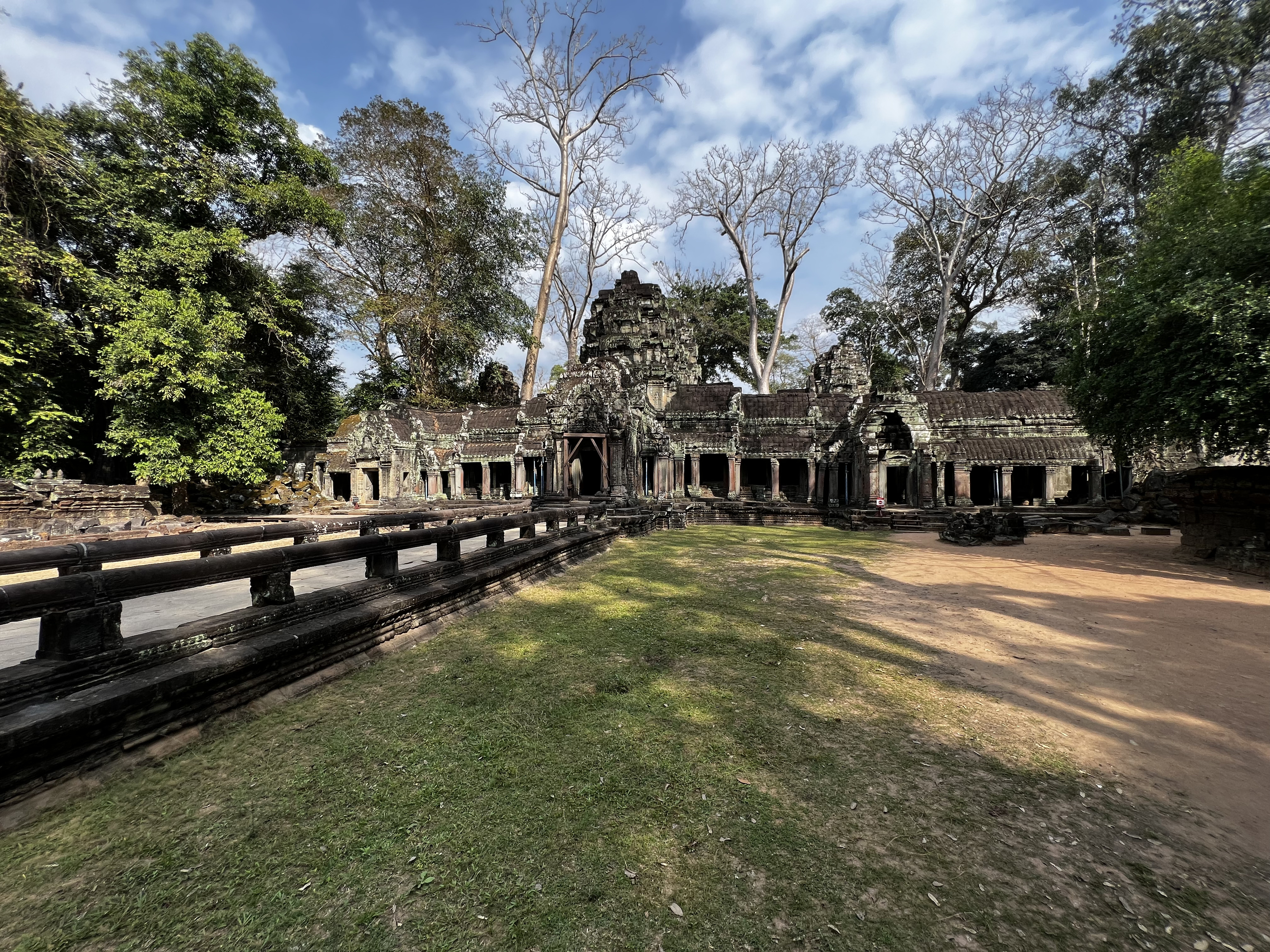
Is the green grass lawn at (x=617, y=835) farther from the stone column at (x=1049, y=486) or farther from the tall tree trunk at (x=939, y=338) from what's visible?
the tall tree trunk at (x=939, y=338)

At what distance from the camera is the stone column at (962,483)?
2073 cm

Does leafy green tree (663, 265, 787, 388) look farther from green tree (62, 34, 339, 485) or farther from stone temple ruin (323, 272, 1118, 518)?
green tree (62, 34, 339, 485)

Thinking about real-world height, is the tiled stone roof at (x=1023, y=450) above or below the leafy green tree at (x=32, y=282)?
below

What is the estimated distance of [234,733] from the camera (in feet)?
10.1

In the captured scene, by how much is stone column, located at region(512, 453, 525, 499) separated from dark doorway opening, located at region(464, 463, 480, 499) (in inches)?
144

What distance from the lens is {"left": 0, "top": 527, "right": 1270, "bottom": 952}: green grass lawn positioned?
5.78 feet

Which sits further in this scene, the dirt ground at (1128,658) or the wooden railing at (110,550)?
the wooden railing at (110,550)

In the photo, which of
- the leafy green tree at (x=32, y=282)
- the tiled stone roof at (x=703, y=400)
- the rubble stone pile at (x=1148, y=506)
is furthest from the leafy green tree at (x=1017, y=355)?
the leafy green tree at (x=32, y=282)

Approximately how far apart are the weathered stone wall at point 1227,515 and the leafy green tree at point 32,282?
95.1ft

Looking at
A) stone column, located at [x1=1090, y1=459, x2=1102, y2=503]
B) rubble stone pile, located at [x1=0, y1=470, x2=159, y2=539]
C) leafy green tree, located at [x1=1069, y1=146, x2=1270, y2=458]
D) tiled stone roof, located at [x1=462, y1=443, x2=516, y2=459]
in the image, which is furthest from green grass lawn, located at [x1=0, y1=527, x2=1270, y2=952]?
stone column, located at [x1=1090, y1=459, x2=1102, y2=503]

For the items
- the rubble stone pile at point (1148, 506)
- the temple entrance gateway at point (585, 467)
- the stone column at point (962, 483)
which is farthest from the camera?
the stone column at point (962, 483)

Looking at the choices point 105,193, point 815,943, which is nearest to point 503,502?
point 105,193

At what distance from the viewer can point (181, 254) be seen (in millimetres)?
16609

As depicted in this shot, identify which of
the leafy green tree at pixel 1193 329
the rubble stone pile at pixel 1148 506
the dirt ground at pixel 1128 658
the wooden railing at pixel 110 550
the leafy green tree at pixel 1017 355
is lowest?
the dirt ground at pixel 1128 658
